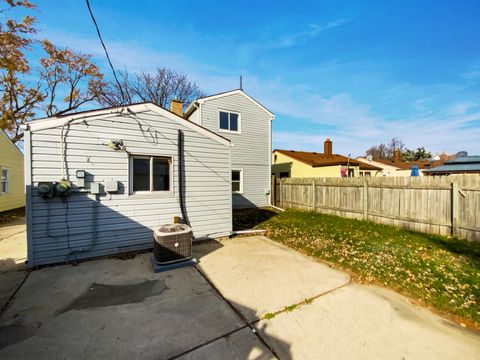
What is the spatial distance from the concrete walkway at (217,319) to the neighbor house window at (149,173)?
6.69 ft

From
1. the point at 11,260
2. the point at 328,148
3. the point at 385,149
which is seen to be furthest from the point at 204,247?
the point at 385,149

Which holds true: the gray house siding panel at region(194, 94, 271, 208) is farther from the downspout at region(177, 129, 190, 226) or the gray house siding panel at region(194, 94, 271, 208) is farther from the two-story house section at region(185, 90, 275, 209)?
the downspout at region(177, 129, 190, 226)

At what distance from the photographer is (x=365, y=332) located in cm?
244

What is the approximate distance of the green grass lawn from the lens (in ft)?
10.5

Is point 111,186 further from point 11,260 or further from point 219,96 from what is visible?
point 219,96

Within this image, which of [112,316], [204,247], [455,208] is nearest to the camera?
[112,316]

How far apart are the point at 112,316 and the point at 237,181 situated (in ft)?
30.8

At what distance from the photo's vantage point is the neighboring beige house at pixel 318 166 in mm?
16047

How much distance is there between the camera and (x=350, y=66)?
945 cm

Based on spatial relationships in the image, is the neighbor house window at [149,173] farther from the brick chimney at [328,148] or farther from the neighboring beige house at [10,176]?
the brick chimney at [328,148]

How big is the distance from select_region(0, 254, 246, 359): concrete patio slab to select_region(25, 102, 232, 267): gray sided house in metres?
0.88

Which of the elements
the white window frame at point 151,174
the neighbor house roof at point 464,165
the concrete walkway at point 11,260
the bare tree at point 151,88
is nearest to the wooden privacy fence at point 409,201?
the neighbor house roof at point 464,165

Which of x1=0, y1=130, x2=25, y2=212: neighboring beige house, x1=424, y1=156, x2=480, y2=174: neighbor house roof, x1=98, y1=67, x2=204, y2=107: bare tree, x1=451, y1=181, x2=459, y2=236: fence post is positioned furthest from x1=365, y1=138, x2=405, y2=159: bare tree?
x1=0, y1=130, x2=25, y2=212: neighboring beige house

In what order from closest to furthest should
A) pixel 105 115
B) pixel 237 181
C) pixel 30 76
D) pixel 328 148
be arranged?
1. pixel 105 115
2. pixel 237 181
3. pixel 30 76
4. pixel 328 148
